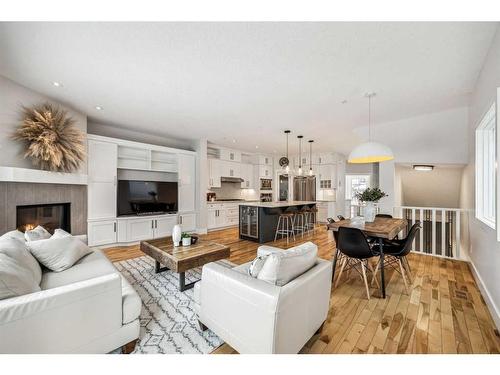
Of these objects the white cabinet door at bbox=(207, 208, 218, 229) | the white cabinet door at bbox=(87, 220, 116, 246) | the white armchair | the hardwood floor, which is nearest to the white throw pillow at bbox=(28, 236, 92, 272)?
the white armchair

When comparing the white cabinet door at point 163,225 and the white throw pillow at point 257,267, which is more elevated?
the white throw pillow at point 257,267

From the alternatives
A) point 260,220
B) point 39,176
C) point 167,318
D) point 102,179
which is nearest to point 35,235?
point 39,176

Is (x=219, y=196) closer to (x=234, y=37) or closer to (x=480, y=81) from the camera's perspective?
(x=234, y=37)

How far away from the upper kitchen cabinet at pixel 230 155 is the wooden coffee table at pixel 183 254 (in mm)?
4359

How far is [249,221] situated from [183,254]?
9.36ft

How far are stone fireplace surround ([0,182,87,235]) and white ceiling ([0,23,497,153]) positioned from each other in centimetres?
144

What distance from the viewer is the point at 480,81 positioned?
2.59 metres

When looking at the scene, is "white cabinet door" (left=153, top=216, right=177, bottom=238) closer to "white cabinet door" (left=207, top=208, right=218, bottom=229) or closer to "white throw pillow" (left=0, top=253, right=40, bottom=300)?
"white cabinet door" (left=207, top=208, right=218, bottom=229)

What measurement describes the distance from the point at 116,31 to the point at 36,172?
8.53 feet

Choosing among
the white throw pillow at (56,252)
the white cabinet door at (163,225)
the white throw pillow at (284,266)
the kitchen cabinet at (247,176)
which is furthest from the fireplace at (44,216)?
the kitchen cabinet at (247,176)

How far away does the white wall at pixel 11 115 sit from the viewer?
2.86 meters

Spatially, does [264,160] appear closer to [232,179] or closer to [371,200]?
[232,179]

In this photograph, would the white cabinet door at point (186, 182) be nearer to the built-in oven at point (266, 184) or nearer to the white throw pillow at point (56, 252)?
the built-in oven at point (266, 184)
